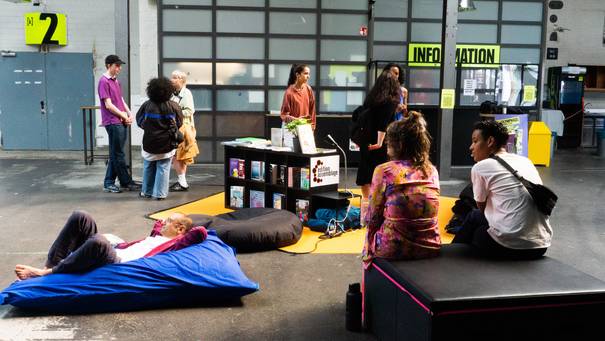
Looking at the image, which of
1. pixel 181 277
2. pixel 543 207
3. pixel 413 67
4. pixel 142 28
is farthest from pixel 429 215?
pixel 142 28

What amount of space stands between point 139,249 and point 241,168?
2855 millimetres

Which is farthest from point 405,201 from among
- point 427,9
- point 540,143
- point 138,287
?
point 427,9

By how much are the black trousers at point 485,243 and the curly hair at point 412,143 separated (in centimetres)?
53

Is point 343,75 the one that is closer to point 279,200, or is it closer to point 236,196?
point 236,196

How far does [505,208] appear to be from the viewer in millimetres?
3596

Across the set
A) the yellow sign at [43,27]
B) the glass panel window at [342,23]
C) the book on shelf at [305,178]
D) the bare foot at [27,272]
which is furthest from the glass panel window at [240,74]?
the bare foot at [27,272]

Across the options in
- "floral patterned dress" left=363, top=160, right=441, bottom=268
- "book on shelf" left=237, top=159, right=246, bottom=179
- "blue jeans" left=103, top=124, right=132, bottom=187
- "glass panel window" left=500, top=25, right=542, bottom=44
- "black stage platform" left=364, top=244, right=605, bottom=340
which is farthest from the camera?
"glass panel window" left=500, top=25, right=542, bottom=44

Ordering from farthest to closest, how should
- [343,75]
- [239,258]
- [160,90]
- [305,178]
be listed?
[343,75] < [160,90] < [305,178] < [239,258]

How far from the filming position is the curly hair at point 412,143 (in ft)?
11.7

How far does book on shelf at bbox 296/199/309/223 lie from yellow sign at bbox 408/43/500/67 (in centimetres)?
636

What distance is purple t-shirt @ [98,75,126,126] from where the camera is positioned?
312 inches

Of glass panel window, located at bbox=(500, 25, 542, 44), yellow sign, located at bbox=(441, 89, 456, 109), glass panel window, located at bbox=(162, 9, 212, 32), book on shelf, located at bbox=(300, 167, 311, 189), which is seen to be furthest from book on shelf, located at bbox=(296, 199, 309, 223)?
glass panel window, located at bbox=(500, 25, 542, 44)

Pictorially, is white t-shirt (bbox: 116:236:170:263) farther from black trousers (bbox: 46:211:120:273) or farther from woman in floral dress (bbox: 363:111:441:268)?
woman in floral dress (bbox: 363:111:441:268)

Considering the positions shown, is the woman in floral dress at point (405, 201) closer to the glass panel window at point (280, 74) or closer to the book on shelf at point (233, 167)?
the book on shelf at point (233, 167)
